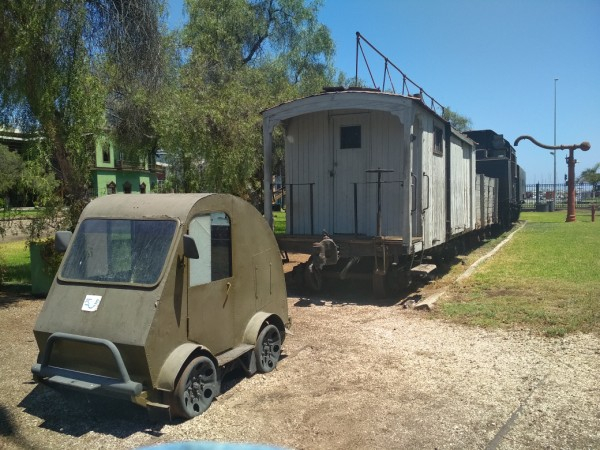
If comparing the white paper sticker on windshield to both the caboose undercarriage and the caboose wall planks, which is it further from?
the caboose wall planks

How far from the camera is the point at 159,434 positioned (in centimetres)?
411

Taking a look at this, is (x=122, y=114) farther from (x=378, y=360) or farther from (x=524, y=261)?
(x=378, y=360)

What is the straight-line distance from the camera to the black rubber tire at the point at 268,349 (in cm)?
541

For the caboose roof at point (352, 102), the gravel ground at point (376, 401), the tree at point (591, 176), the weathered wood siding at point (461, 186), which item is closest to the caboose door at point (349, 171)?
the caboose roof at point (352, 102)

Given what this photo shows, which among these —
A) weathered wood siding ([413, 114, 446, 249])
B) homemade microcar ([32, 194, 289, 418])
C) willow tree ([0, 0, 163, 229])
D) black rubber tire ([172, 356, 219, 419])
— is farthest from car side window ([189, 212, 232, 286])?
willow tree ([0, 0, 163, 229])

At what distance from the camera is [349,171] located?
10.0 metres

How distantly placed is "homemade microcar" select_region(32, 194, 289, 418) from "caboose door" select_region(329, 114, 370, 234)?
15.6 ft

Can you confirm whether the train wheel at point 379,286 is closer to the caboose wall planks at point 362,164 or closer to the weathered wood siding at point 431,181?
the caboose wall planks at point 362,164

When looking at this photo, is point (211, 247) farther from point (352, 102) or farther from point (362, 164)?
point (362, 164)

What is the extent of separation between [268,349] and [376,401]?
4.52ft

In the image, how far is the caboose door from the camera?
32.5 feet

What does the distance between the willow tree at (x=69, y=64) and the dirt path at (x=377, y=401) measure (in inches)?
163

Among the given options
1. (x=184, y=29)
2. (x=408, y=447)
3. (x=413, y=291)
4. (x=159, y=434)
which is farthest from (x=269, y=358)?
(x=184, y=29)

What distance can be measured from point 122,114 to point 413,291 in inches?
474
